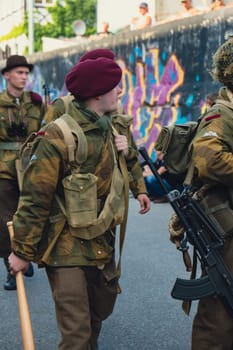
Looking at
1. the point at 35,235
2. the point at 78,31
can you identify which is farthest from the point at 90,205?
the point at 78,31

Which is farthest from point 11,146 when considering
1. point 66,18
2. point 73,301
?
point 66,18

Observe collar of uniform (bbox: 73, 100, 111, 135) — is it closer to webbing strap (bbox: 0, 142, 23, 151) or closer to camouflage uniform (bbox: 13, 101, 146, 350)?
camouflage uniform (bbox: 13, 101, 146, 350)

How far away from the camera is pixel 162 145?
3.53 metres

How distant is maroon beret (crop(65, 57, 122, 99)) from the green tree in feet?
135

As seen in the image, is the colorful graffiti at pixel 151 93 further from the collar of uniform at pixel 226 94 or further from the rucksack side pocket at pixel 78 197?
the rucksack side pocket at pixel 78 197

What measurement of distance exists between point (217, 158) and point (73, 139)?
0.70 m

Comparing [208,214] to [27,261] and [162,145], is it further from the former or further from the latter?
[27,261]

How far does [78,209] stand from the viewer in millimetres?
3266

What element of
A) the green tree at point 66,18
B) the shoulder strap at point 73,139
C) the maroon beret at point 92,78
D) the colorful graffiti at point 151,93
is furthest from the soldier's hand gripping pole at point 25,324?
the green tree at point 66,18

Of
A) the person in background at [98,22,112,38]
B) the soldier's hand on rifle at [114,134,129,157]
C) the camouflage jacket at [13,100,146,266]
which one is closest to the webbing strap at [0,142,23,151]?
the soldier's hand on rifle at [114,134,129,157]

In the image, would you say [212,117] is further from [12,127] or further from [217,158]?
[12,127]

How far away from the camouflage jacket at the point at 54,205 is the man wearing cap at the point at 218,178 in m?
0.49

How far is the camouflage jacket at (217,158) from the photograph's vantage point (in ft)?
10.6

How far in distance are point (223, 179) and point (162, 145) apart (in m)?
0.41
